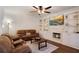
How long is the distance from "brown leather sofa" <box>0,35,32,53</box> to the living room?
7 centimetres

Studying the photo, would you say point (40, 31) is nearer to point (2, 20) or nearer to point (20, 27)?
point (20, 27)

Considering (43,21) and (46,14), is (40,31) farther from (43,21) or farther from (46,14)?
(46,14)

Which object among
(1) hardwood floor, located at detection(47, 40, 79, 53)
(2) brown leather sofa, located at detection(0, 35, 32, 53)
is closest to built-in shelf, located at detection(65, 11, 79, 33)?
(1) hardwood floor, located at detection(47, 40, 79, 53)

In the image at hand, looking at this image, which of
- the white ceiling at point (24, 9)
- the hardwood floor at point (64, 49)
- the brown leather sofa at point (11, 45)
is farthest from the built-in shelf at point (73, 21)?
the brown leather sofa at point (11, 45)

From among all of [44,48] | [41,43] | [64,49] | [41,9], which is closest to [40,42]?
[41,43]

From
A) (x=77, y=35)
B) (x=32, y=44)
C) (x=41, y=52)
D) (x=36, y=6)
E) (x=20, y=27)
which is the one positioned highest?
(x=36, y=6)

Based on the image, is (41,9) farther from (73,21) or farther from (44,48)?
(44,48)

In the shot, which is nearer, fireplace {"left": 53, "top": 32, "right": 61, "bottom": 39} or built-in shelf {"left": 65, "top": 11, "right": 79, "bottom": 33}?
built-in shelf {"left": 65, "top": 11, "right": 79, "bottom": 33}

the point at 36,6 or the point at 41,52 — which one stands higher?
the point at 36,6

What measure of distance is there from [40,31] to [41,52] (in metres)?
0.38

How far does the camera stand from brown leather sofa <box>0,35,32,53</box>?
1.76 meters

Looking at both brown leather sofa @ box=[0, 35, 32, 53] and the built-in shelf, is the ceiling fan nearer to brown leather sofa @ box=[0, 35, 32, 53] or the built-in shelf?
the built-in shelf
